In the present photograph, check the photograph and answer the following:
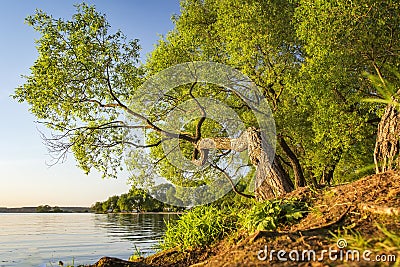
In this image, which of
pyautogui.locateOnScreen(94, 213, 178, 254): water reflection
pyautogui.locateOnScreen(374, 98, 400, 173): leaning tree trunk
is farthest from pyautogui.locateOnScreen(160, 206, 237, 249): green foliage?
pyautogui.locateOnScreen(374, 98, 400, 173): leaning tree trunk

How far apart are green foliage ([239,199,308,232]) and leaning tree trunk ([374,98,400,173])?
5.11 feet

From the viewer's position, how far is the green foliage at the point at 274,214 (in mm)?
5520

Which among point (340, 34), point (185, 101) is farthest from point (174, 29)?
point (340, 34)

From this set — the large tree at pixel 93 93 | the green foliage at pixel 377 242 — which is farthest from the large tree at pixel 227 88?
the green foliage at pixel 377 242

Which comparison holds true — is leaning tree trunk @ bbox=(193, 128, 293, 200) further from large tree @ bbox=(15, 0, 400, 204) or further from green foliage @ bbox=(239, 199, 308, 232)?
green foliage @ bbox=(239, 199, 308, 232)

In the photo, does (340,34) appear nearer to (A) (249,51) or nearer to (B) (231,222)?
(A) (249,51)

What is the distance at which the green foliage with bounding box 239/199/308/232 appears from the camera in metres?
5.52

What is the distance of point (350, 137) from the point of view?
45.0ft

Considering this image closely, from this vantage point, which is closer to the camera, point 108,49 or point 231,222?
point 231,222

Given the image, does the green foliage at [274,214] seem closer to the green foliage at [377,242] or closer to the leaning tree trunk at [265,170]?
the green foliage at [377,242]

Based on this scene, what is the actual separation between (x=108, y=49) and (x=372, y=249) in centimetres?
1231

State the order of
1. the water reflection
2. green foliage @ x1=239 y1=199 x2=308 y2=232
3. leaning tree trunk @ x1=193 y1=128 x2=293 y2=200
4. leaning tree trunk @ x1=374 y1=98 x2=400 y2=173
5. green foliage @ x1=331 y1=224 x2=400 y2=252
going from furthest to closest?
1. the water reflection
2. leaning tree trunk @ x1=193 y1=128 x2=293 y2=200
3. leaning tree trunk @ x1=374 y1=98 x2=400 y2=173
4. green foliage @ x1=239 y1=199 x2=308 y2=232
5. green foliage @ x1=331 y1=224 x2=400 y2=252

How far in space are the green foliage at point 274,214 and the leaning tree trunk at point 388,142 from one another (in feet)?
5.11

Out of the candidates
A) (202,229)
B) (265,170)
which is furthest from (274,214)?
(265,170)
